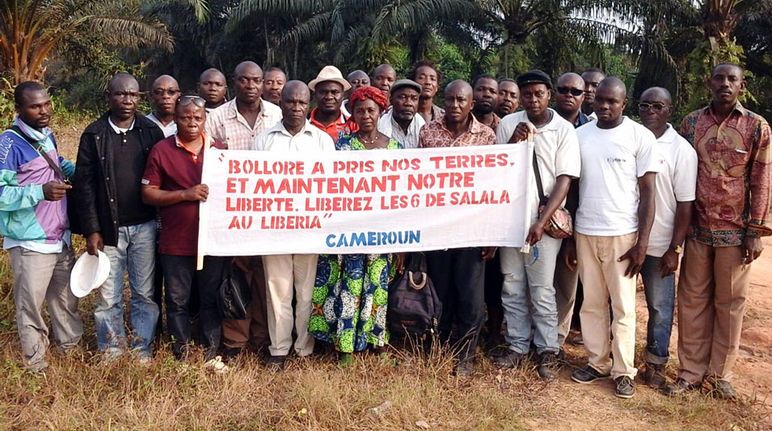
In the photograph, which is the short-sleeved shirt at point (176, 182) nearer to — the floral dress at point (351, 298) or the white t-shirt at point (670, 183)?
the floral dress at point (351, 298)

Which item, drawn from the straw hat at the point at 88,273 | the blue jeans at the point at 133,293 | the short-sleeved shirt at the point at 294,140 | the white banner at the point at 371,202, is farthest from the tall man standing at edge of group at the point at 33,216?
the short-sleeved shirt at the point at 294,140

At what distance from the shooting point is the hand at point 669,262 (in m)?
3.93

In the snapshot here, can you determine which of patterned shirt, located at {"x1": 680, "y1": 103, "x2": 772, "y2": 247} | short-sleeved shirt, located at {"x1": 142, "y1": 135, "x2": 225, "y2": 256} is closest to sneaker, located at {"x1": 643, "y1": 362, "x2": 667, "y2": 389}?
patterned shirt, located at {"x1": 680, "y1": 103, "x2": 772, "y2": 247}

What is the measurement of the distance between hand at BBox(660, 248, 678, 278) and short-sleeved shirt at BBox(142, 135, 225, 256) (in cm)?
293

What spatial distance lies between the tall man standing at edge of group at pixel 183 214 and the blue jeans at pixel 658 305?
9.00ft

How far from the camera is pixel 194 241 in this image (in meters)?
4.00

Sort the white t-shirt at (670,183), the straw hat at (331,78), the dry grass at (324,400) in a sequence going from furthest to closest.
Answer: the straw hat at (331,78) → the white t-shirt at (670,183) → the dry grass at (324,400)

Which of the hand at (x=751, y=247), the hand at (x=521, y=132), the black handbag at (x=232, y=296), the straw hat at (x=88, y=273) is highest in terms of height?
the hand at (x=521, y=132)

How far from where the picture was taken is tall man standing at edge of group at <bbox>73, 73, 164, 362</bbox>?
388 centimetres

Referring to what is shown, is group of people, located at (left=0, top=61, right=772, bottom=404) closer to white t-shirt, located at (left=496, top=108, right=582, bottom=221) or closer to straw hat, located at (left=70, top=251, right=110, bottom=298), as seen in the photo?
white t-shirt, located at (left=496, top=108, right=582, bottom=221)

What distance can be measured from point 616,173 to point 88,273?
3292 millimetres

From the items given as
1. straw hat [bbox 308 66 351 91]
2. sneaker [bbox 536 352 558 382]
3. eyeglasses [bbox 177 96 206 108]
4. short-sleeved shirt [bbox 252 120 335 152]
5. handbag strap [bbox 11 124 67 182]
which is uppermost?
straw hat [bbox 308 66 351 91]

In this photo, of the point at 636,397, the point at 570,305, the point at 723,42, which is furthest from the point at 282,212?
the point at 723,42

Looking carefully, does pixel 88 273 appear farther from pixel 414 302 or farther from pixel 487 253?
pixel 487 253
